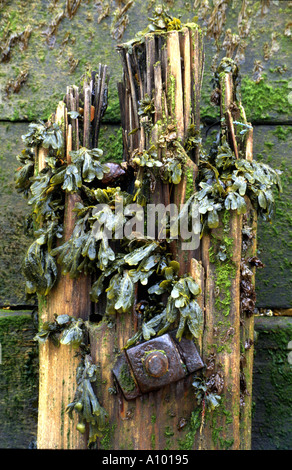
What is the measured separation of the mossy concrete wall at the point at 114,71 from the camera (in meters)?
2.34

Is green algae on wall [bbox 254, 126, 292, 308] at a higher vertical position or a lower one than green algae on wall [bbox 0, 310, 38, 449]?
higher

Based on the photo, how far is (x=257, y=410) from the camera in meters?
2.23

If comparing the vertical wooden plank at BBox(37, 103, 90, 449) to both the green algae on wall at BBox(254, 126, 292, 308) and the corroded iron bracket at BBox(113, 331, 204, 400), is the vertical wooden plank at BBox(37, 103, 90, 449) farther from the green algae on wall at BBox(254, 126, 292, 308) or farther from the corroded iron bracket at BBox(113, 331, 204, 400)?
the green algae on wall at BBox(254, 126, 292, 308)

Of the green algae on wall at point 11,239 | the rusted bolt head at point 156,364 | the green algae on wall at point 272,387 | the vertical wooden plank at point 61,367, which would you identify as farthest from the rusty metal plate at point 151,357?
the green algae on wall at point 11,239

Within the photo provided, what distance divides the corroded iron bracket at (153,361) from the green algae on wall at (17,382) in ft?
2.83

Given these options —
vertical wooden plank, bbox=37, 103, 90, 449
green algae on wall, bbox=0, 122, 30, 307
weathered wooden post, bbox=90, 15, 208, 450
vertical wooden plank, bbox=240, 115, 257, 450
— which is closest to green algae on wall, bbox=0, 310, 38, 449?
green algae on wall, bbox=0, 122, 30, 307

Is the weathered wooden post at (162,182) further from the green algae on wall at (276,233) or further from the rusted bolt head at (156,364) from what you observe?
the green algae on wall at (276,233)

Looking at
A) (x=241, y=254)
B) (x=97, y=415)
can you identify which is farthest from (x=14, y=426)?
(x=241, y=254)

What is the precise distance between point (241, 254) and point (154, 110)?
28.5 inches

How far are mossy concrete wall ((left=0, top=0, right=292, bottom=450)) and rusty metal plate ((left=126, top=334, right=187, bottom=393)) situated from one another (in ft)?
2.99

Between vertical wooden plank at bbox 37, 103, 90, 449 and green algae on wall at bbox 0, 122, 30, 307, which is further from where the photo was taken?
green algae on wall at bbox 0, 122, 30, 307

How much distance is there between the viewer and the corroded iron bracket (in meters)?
1.56

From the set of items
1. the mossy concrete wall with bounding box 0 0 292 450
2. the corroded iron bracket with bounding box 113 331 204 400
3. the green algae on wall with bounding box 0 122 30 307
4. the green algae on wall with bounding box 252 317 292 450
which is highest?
the mossy concrete wall with bounding box 0 0 292 450

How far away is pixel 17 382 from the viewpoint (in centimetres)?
230
